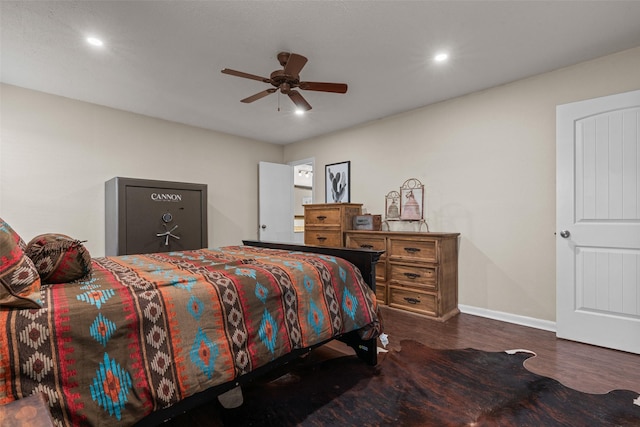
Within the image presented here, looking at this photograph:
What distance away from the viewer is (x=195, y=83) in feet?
10.1

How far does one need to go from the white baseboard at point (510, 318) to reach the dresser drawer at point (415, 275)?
552 mm

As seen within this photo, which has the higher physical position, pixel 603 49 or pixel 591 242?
pixel 603 49

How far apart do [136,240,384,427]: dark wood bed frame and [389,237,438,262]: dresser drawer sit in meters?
1.32

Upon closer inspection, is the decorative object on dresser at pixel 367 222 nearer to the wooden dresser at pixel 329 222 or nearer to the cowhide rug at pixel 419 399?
the wooden dresser at pixel 329 222

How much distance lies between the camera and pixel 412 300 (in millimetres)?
3430

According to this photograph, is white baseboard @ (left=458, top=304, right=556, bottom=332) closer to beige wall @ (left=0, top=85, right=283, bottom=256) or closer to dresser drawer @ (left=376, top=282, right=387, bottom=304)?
dresser drawer @ (left=376, top=282, right=387, bottom=304)

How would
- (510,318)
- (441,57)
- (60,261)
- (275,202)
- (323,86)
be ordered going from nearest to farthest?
(60,261) → (323,86) → (441,57) → (510,318) → (275,202)

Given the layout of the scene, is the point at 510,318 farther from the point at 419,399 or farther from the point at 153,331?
the point at 153,331

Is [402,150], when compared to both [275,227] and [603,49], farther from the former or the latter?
[275,227]

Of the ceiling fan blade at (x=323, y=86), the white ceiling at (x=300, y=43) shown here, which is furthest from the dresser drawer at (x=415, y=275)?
the ceiling fan blade at (x=323, y=86)

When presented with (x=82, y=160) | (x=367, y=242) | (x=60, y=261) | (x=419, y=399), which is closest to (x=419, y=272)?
(x=367, y=242)

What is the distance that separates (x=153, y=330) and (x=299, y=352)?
A: 0.81 m

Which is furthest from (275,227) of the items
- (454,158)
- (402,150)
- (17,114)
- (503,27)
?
(503,27)

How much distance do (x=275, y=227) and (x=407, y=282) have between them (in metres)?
2.57
